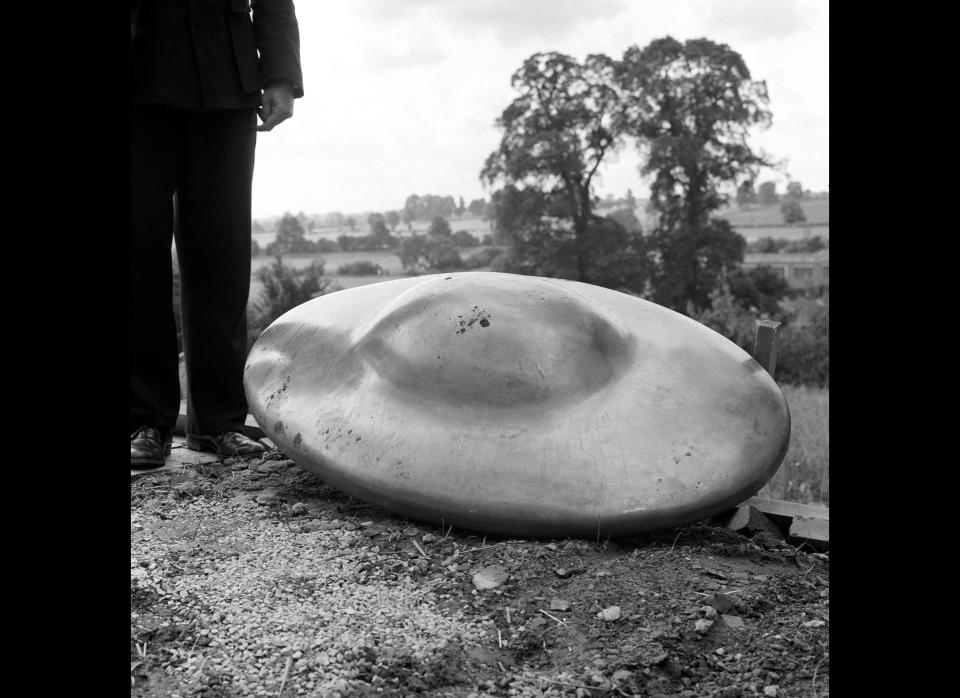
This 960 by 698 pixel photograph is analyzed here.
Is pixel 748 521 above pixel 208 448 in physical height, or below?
below

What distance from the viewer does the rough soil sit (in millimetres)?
1653

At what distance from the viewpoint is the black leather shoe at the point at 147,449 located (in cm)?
289

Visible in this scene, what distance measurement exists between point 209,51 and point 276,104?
10.5 inches

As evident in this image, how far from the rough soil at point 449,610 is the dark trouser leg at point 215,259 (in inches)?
26.3

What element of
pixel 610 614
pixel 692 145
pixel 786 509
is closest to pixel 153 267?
pixel 610 614

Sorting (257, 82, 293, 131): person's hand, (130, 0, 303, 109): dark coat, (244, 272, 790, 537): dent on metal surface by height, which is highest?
(130, 0, 303, 109): dark coat

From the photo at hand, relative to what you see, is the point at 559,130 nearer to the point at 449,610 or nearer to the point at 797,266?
the point at 797,266

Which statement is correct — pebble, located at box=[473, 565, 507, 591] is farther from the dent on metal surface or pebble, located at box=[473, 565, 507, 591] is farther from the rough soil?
the dent on metal surface

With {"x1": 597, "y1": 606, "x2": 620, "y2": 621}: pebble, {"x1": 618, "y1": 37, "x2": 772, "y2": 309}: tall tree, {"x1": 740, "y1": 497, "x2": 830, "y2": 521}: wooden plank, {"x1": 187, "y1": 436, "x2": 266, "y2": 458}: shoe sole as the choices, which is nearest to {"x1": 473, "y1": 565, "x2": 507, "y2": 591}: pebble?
{"x1": 597, "y1": 606, "x2": 620, "y2": 621}: pebble

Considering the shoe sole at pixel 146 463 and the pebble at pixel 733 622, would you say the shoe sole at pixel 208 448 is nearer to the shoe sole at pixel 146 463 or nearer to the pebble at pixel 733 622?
the shoe sole at pixel 146 463

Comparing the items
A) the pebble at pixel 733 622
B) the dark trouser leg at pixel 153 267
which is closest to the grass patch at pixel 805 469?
the pebble at pixel 733 622

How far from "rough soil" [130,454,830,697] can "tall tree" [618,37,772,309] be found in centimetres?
1782

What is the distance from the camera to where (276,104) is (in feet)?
9.78
